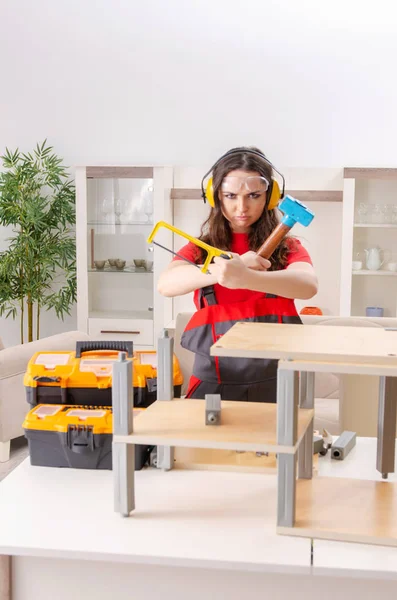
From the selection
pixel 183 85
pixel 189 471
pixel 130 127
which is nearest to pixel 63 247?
pixel 130 127

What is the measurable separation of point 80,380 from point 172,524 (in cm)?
50

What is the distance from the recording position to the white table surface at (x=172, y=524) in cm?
128

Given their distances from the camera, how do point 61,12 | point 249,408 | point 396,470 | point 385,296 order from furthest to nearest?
point 61,12 → point 385,296 → point 396,470 → point 249,408

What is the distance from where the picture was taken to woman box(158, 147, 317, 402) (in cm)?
191

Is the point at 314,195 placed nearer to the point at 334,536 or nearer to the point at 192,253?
the point at 192,253

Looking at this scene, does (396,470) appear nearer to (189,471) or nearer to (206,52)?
(189,471)

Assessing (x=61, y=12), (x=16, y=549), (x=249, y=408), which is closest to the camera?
(x=16, y=549)

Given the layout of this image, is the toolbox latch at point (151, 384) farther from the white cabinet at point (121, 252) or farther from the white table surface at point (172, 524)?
the white cabinet at point (121, 252)

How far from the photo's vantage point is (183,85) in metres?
5.39

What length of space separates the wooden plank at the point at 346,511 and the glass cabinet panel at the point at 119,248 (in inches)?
147

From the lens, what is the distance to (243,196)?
1918 mm

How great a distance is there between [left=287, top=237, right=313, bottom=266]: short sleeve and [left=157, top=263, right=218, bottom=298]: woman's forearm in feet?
0.99

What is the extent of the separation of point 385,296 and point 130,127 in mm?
2378

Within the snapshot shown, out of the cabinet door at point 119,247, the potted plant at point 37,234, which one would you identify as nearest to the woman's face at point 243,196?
the cabinet door at point 119,247
